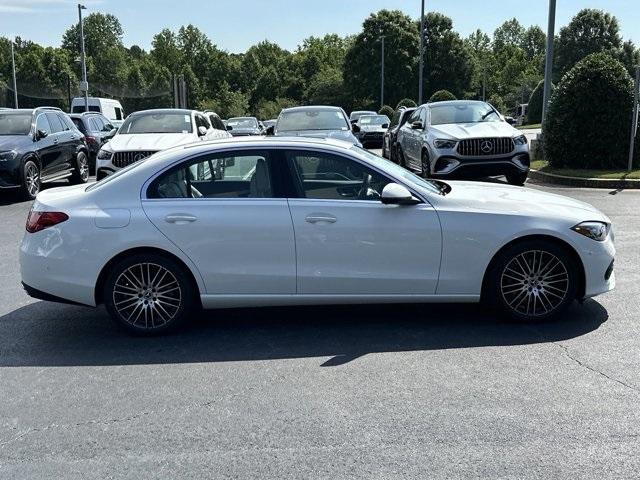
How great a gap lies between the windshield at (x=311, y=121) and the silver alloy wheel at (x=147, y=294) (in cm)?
1001

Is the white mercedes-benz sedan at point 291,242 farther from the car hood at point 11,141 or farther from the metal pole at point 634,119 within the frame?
the metal pole at point 634,119

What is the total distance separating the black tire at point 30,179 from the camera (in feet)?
45.2

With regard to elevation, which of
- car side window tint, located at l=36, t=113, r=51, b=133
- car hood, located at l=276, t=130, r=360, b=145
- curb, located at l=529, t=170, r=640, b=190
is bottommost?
curb, located at l=529, t=170, r=640, b=190

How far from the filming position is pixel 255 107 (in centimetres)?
8512

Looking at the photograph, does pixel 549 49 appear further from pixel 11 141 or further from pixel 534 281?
pixel 534 281

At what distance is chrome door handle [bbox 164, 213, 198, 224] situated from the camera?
5.46 meters

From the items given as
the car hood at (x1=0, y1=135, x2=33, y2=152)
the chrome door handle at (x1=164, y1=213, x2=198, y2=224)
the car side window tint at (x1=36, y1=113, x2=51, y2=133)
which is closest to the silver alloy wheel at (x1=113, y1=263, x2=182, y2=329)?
the chrome door handle at (x1=164, y1=213, x2=198, y2=224)

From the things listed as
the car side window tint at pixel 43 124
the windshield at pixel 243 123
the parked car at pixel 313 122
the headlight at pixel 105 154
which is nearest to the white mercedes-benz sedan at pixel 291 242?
the headlight at pixel 105 154

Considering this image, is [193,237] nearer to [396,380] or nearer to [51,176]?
[396,380]

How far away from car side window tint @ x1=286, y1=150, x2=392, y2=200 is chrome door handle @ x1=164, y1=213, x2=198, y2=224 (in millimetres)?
875

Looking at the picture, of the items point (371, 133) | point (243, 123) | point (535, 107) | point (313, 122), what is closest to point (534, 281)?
point (313, 122)

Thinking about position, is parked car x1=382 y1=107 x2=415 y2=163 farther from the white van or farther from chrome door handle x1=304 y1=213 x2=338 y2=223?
the white van

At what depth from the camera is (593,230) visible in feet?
18.6

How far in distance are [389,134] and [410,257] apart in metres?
14.3
